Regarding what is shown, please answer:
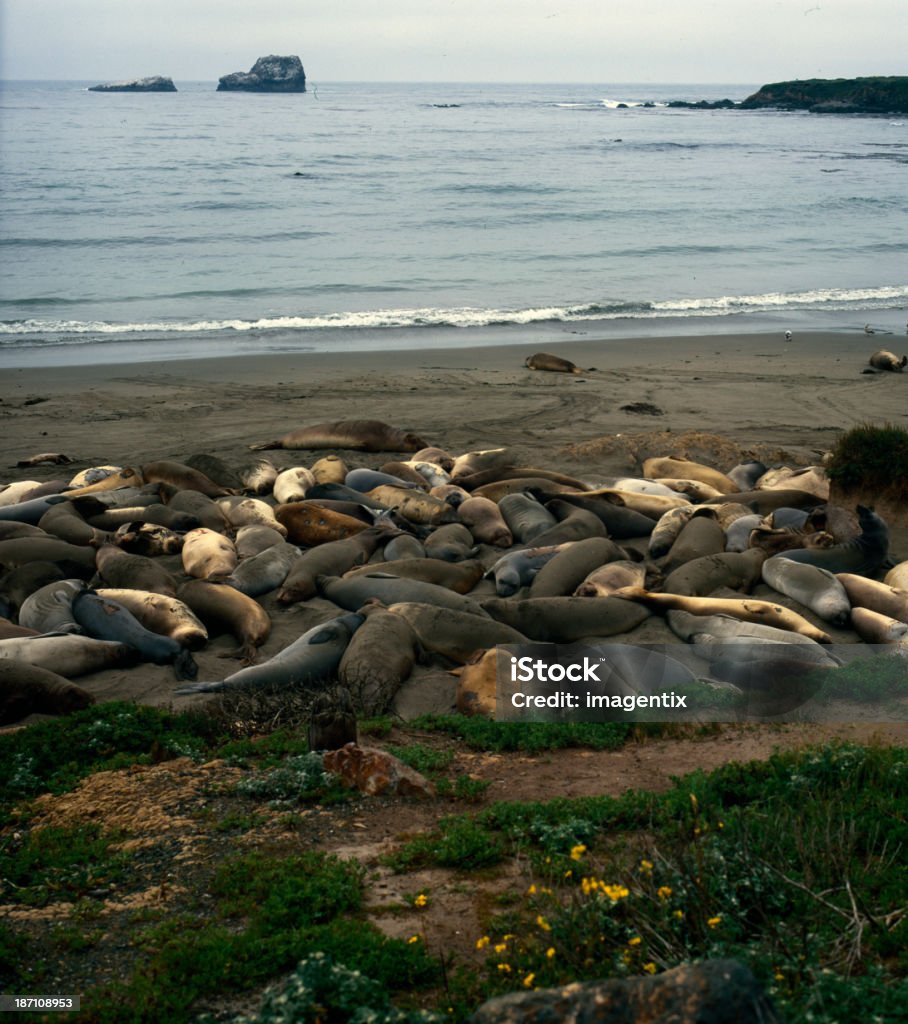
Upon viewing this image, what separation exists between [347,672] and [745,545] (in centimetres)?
396

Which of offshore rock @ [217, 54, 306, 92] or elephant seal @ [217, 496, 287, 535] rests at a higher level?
offshore rock @ [217, 54, 306, 92]

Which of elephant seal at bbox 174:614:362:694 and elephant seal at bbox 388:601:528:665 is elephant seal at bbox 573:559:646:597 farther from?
elephant seal at bbox 174:614:362:694

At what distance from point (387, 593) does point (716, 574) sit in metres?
2.58

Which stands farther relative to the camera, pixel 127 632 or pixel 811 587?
pixel 811 587

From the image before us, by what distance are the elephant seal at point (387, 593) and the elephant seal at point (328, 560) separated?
0.14 m

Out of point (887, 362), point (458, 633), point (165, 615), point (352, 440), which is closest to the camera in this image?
point (458, 633)

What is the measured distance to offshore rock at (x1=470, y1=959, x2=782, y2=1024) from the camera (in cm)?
265

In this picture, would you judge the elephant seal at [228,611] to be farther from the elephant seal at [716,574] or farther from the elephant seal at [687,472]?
the elephant seal at [687,472]

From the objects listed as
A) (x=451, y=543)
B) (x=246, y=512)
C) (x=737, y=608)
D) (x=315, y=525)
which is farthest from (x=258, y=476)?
(x=737, y=608)

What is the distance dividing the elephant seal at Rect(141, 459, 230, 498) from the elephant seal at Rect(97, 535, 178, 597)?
2.19 m

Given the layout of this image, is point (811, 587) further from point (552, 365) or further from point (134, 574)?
point (552, 365)

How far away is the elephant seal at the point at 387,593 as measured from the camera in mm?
7863

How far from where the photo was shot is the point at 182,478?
36.6 ft

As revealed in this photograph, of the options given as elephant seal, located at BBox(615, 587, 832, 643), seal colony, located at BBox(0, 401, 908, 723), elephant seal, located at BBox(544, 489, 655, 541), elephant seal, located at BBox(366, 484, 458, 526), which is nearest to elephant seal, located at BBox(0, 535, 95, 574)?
seal colony, located at BBox(0, 401, 908, 723)
